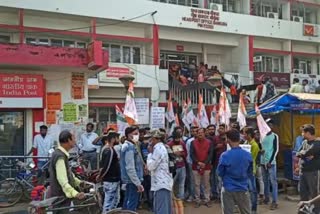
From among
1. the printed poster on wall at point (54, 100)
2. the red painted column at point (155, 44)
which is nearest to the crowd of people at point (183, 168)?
the printed poster on wall at point (54, 100)

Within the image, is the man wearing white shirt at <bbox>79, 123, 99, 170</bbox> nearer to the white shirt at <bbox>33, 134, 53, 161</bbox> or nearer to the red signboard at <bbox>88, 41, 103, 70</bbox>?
the white shirt at <bbox>33, 134, 53, 161</bbox>

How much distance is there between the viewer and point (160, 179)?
295 inches

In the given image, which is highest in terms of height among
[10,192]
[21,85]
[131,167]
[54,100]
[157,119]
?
[21,85]

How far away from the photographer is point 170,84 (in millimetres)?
24453

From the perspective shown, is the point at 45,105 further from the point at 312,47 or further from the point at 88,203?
the point at 312,47

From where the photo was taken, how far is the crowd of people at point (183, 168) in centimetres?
667

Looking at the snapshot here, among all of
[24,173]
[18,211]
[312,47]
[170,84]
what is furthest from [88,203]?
[312,47]

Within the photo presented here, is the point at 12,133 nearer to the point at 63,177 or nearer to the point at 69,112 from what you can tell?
the point at 69,112

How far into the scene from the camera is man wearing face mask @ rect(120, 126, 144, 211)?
8.27 meters

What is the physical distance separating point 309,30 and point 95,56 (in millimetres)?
24022

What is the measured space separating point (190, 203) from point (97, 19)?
15111mm

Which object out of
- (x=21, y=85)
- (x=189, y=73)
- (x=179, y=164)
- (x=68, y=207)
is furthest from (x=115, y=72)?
(x=68, y=207)

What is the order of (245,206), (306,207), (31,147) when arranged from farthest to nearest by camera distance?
(31,147) < (245,206) < (306,207)

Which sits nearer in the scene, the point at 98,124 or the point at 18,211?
the point at 18,211
